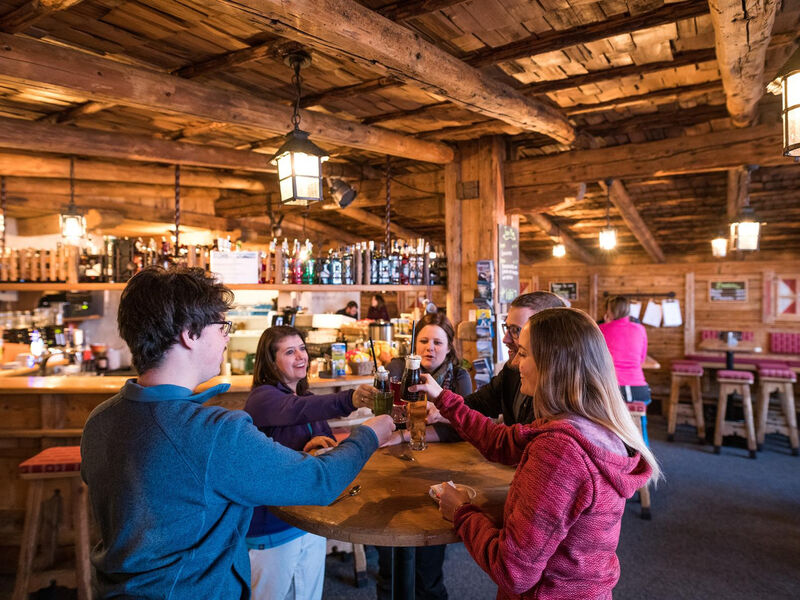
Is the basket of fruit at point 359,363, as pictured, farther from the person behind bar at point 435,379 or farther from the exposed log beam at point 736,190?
the exposed log beam at point 736,190

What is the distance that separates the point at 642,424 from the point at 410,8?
405 cm

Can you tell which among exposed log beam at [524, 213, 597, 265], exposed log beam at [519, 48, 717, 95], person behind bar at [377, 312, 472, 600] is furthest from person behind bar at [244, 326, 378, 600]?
exposed log beam at [524, 213, 597, 265]

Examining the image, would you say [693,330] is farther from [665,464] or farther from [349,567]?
[349,567]

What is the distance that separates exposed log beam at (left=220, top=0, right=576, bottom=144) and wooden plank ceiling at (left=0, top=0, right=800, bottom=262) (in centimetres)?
1

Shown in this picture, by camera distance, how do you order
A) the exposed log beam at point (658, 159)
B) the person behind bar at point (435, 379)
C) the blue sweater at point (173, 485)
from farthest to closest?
the exposed log beam at point (658, 159) < the person behind bar at point (435, 379) < the blue sweater at point (173, 485)

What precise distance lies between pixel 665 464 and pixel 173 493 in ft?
19.1

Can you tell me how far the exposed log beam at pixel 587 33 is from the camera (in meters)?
2.77

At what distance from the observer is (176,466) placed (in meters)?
1.19

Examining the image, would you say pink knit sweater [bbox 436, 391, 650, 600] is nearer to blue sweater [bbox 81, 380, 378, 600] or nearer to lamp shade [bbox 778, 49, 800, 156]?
blue sweater [bbox 81, 380, 378, 600]

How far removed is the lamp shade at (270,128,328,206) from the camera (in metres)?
3.48

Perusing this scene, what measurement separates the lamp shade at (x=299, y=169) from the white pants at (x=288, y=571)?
6.95 feet

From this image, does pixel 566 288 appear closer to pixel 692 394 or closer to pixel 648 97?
pixel 692 394

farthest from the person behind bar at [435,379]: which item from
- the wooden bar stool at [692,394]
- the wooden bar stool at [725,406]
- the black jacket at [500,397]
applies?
the wooden bar stool at [692,394]

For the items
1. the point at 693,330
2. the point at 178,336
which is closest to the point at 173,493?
the point at 178,336
